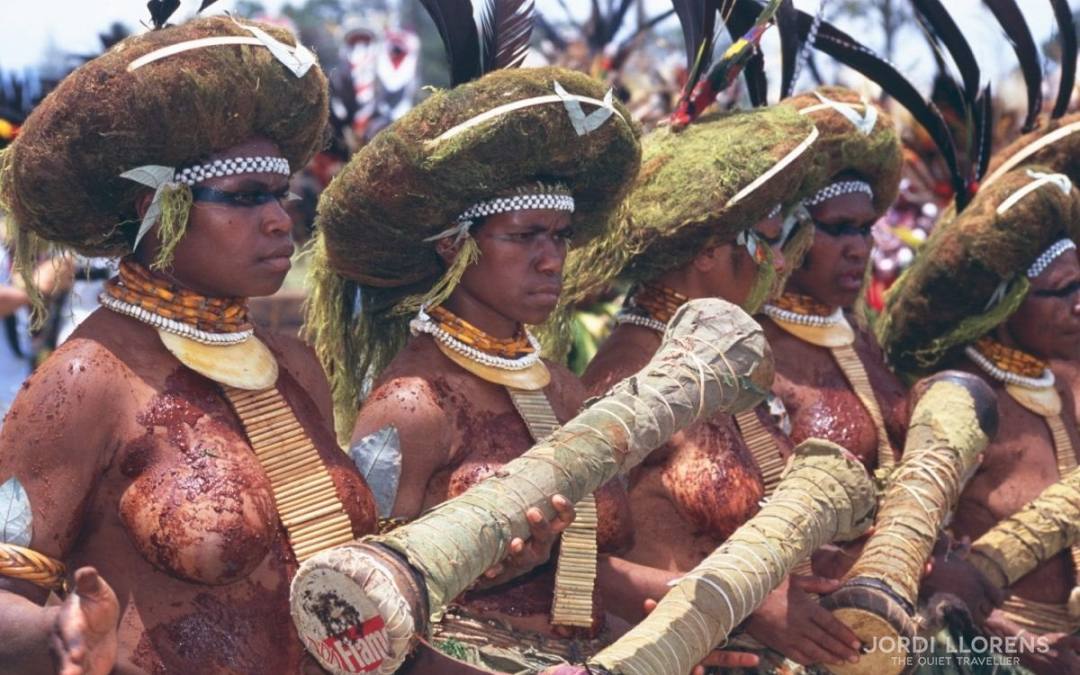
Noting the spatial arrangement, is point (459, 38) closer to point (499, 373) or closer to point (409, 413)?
point (499, 373)

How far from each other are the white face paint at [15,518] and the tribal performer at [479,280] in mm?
924

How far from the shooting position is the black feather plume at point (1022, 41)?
6.19 meters

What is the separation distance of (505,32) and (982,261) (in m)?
2.17

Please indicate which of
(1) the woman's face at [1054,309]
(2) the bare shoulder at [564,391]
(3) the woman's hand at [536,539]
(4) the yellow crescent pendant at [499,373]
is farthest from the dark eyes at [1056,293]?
(3) the woman's hand at [536,539]

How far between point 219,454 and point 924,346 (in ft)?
11.3

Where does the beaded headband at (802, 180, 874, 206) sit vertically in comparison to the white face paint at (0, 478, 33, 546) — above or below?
below

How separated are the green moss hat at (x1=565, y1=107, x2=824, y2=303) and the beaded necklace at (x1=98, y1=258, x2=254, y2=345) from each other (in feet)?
5.12

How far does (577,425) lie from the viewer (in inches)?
136

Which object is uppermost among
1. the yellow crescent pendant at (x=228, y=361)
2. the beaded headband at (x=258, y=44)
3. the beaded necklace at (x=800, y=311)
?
the beaded headband at (x=258, y=44)

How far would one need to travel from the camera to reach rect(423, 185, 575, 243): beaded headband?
4094mm

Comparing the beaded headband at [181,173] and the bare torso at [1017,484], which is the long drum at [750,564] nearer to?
the beaded headband at [181,173]

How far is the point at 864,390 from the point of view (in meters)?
5.30

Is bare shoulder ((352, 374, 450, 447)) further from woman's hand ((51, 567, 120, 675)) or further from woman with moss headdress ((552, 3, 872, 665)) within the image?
woman's hand ((51, 567, 120, 675))

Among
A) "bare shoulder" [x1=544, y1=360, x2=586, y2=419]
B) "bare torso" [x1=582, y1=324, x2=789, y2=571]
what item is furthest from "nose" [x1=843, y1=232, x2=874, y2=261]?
"bare shoulder" [x1=544, y1=360, x2=586, y2=419]
